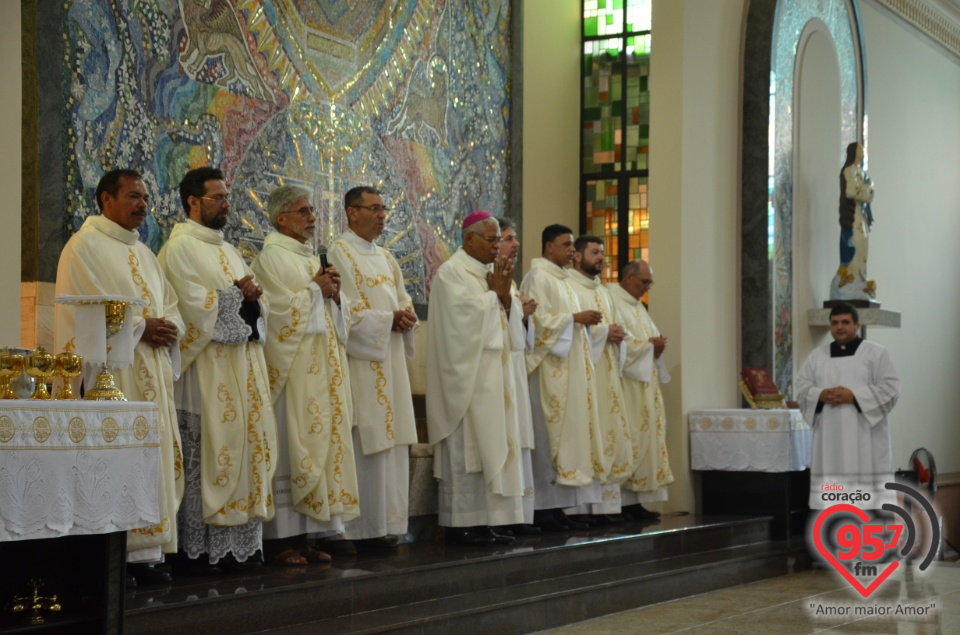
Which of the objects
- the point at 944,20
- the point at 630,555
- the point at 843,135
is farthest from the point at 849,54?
the point at 630,555

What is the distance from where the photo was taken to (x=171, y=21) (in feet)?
24.4

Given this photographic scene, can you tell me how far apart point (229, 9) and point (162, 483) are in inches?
151

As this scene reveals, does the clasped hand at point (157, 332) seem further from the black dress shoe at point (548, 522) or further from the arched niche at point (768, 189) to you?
the arched niche at point (768, 189)

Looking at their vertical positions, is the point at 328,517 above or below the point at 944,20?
below

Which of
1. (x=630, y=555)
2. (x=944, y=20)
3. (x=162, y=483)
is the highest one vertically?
(x=944, y=20)

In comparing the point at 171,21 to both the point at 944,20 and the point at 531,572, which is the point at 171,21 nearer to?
the point at 531,572

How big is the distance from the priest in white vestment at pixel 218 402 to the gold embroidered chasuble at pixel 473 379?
147 centimetres

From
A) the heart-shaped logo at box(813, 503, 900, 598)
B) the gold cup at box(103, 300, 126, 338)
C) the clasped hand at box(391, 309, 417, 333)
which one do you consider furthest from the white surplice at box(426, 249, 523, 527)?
the gold cup at box(103, 300, 126, 338)

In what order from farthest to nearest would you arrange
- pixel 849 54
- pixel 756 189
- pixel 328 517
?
pixel 849 54
pixel 756 189
pixel 328 517

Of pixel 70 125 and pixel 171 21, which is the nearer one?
pixel 70 125

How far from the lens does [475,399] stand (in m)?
7.53

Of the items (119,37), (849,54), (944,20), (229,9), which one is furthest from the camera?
(944,20)

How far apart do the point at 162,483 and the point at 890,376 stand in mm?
6317

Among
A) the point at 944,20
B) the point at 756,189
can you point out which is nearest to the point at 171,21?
the point at 756,189
